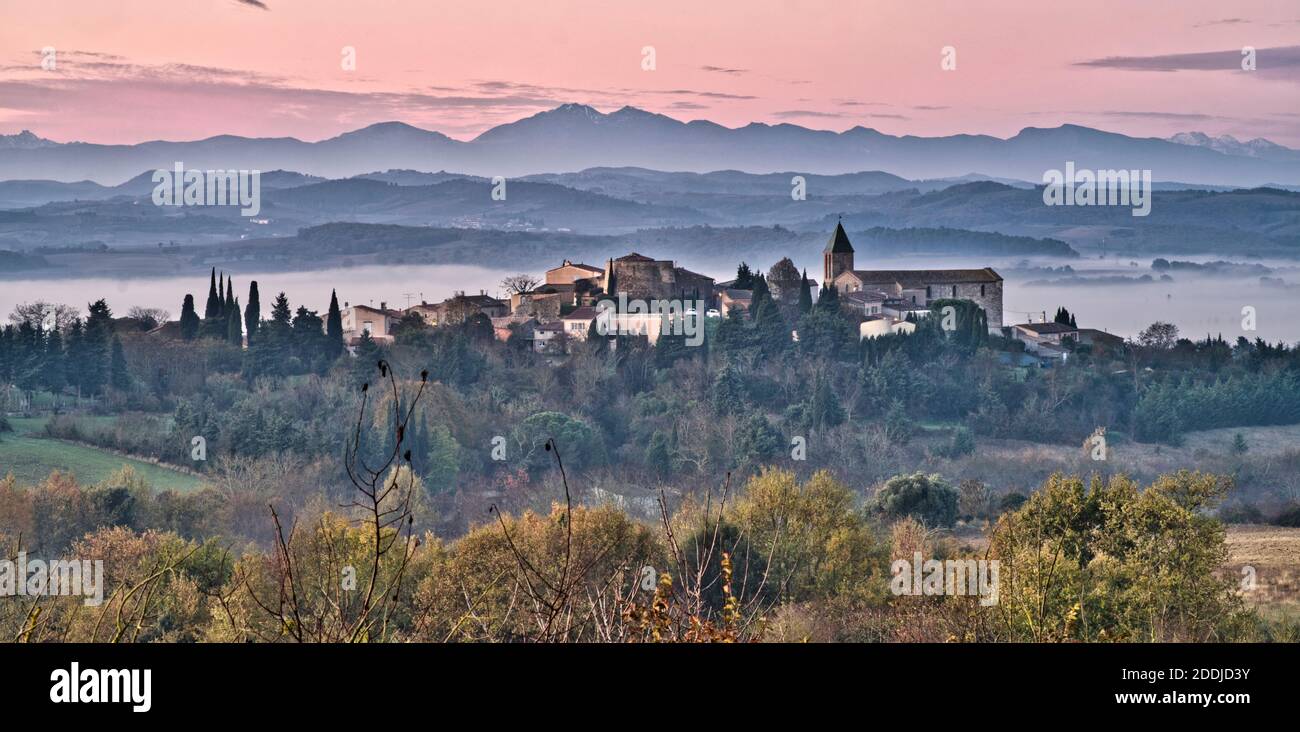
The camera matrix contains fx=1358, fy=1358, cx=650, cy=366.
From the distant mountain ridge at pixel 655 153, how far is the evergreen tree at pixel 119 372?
25246mm

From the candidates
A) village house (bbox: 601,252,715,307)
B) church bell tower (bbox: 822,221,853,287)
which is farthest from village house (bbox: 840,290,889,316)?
village house (bbox: 601,252,715,307)

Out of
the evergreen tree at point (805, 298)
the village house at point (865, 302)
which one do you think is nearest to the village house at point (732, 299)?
the evergreen tree at point (805, 298)

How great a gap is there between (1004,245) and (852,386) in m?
41.3

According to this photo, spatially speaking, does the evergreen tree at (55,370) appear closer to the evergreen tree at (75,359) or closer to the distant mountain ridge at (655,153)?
the evergreen tree at (75,359)

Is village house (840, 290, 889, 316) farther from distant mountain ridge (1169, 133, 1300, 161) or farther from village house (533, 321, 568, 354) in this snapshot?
distant mountain ridge (1169, 133, 1300, 161)

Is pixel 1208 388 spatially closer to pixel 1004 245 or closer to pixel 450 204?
pixel 1004 245

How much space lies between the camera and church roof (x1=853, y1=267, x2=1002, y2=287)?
51.4m

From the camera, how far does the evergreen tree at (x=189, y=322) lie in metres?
42.2

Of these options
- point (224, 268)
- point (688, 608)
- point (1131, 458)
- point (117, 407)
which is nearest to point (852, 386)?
point (1131, 458)

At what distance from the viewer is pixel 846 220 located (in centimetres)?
8300

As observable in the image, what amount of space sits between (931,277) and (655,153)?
4391 centimetres

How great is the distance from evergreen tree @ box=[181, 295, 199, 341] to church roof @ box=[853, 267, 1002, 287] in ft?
79.9

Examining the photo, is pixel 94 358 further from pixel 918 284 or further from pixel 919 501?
pixel 918 284

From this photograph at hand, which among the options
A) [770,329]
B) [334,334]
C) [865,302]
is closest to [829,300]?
[770,329]
